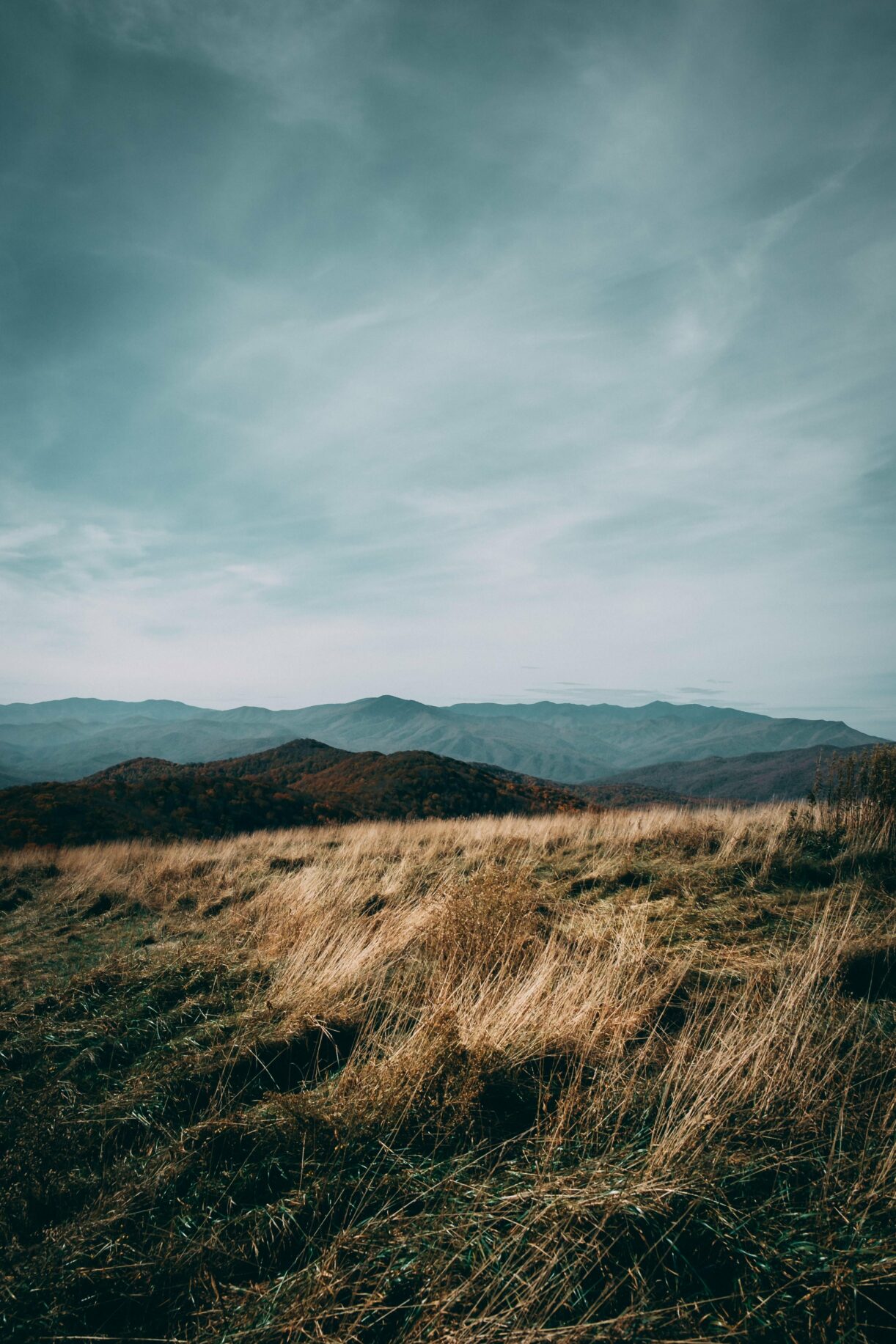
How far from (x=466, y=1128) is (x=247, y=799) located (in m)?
32.3

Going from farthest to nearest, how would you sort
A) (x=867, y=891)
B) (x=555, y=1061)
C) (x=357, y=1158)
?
(x=867, y=891) < (x=555, y=1061) < (x=357, y=1158)

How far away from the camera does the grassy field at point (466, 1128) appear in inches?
82.7

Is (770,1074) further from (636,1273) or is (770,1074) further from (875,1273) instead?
(636,1273)

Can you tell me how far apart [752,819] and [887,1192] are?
26.3 ft

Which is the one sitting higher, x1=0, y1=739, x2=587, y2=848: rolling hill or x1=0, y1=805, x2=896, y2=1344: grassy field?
x1=0, y1=805, x2=896, y2=1344: grassy field

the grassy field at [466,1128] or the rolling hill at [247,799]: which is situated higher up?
the grassy field at [466,1128]

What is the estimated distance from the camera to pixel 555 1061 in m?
3.50

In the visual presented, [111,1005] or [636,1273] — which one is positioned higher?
[636,1273]

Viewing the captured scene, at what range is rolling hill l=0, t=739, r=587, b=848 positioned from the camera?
2236 cm

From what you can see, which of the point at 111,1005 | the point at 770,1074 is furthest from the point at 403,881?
the point at 770,1074

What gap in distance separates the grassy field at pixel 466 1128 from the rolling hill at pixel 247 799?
46.6ft

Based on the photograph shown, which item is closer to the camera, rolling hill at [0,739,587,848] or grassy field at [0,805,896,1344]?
grassy field at [0,805,896,1344]

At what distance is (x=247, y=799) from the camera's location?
107ft

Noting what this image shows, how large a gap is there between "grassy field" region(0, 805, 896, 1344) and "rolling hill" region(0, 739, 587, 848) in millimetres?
14195
